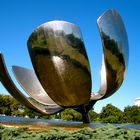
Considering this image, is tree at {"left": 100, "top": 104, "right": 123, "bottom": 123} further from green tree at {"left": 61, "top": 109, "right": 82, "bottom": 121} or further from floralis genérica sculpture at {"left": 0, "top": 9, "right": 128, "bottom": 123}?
floralis genérica sculpture at {"left": 0, "top": 9, "right": 128, "bottom": 123}

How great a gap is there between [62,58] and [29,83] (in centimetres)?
398

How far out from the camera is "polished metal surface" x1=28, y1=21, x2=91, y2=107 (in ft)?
29.6

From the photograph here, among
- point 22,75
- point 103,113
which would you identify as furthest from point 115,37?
point 103,113

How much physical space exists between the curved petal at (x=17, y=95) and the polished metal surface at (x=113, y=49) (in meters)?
2.28

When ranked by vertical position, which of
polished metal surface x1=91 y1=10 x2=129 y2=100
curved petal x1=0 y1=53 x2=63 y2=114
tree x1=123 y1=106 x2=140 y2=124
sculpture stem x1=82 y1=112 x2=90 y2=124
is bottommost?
sculpture stem x1=82 y1=112 x2=90 y2=124

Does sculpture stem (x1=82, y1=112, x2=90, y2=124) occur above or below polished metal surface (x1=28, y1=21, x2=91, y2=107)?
below

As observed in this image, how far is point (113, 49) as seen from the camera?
30.8 ft

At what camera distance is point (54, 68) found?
9.19 meters

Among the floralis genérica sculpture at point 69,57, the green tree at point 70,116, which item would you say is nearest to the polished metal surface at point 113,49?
the floralis genérica sculpture at point 69,57

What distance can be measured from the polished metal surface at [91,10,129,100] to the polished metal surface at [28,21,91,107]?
0.63 m

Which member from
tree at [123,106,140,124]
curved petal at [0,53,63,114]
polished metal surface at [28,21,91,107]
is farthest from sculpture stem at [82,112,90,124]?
tree at [123,106,140,124]

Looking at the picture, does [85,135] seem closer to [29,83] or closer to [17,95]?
[17,95]

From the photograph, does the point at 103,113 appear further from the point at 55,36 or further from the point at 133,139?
the point at 133,139

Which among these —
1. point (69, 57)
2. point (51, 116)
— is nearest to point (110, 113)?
point (51, 116)
